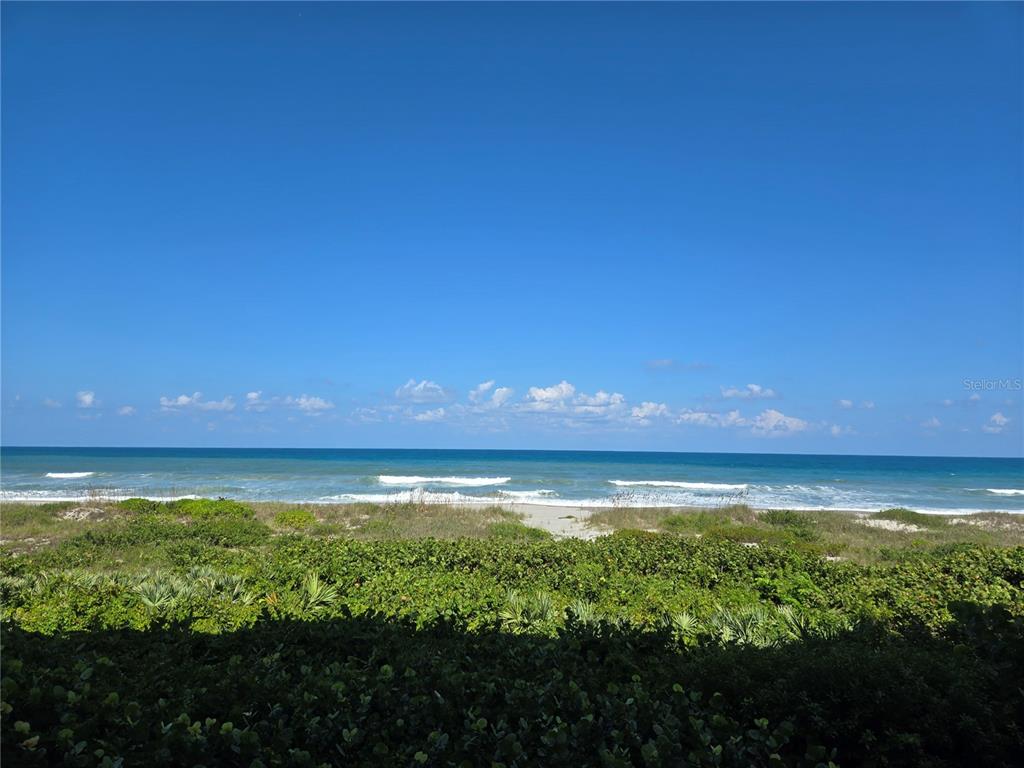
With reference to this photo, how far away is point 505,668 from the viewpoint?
4898mm

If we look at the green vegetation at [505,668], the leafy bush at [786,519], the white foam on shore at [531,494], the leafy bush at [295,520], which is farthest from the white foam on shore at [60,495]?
the leafy bush at [786,519]

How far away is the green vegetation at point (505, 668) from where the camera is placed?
351 cm

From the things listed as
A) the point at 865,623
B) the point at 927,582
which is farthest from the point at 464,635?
the point at 927,582

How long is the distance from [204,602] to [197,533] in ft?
39.3

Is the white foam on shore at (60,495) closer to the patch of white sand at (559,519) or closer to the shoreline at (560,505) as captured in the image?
the shoreline at (560,505)

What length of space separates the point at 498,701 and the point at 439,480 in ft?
178

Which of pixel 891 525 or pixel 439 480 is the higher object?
pixel 891 525

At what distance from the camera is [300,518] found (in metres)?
23.6

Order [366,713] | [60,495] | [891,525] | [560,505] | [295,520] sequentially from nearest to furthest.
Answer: [366,713] → [295,520] → [891,525] → [60,495] → [560,505]

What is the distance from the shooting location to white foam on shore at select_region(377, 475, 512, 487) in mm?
53500

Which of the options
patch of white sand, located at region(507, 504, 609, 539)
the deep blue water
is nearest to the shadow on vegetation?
patch of white sand, located at region(507, 504, 609, 539)

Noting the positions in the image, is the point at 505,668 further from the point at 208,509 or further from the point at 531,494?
the point at 531,494

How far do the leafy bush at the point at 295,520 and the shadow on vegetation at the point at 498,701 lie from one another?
1779 centimetres

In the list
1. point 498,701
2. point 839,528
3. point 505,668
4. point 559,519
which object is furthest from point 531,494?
point 498,701
